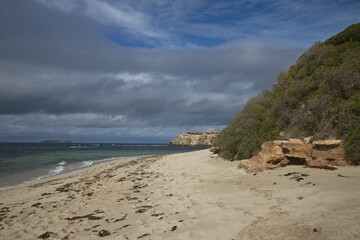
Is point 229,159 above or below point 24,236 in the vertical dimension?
above

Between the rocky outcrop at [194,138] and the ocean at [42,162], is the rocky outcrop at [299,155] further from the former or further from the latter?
the rocky outcrop at [194,138]

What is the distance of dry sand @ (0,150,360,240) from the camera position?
507 cm

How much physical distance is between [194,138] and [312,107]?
11252 cm

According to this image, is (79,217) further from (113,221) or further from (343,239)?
(343,239)

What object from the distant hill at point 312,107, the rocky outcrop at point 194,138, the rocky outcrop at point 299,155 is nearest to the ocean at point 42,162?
the distant hill at point 312,107

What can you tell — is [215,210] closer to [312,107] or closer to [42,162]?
[312,107]

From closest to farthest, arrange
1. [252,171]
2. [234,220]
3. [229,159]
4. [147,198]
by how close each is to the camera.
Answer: [234,220], [147,198], [252,171], [229,159]

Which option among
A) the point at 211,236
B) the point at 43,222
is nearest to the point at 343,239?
the point at 211,236

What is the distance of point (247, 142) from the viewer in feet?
46.1

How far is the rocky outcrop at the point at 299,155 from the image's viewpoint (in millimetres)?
9203

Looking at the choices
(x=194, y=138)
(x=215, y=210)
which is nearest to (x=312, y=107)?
(x=215, y=210)

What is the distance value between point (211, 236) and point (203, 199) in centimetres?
280

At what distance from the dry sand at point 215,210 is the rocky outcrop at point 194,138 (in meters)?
106

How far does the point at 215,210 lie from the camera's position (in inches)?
265
